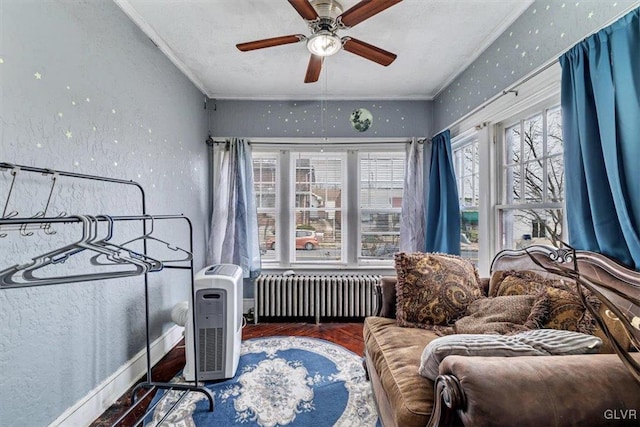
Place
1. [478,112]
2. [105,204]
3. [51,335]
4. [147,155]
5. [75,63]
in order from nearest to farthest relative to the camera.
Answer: [51,335]
[75,63]
[105,204]
[147,155]
[478,112]

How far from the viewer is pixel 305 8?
1541 mm

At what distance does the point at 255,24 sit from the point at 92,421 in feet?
9.01

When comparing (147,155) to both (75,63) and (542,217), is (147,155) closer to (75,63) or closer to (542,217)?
(75,63)

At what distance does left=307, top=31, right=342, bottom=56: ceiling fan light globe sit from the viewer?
1797 mm

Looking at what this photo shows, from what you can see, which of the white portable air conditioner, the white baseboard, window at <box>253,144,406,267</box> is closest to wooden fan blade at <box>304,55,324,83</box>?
window at <box>253,144,406,267</box>

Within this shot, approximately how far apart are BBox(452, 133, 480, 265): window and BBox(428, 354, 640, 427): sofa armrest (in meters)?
1.94

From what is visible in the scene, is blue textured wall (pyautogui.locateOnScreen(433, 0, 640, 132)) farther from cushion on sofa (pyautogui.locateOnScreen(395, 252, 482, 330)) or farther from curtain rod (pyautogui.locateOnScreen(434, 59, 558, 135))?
cushion on sofa (pyautogui.locateOnScreen(395, 252, 482, 330))

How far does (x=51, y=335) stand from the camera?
1439 millimetres

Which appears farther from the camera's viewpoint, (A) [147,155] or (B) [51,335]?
(A) [147,155]

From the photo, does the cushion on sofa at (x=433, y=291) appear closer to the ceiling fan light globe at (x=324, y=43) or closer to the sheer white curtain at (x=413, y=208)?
the sheer white curtain at (x=413, y=208)

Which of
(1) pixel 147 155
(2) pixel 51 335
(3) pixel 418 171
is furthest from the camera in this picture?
(3) pixel 418 171

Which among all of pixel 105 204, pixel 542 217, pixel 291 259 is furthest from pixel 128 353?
pixel 542 217

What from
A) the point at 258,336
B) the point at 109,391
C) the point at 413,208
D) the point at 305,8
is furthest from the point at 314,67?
the point at 109,391

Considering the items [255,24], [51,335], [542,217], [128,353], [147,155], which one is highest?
[255,24]
